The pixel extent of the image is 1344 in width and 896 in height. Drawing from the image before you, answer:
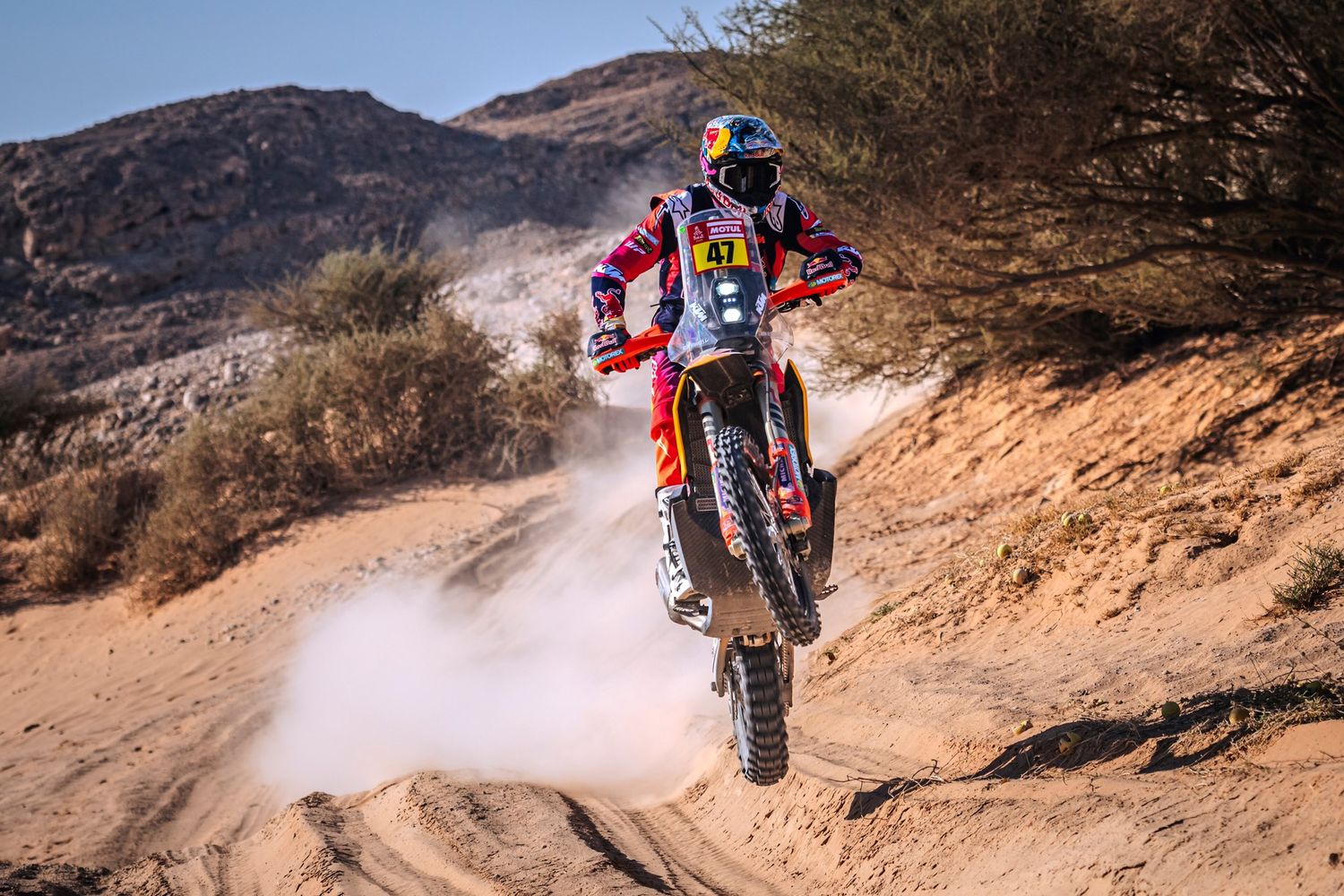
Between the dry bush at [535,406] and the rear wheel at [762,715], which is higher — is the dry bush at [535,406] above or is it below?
above

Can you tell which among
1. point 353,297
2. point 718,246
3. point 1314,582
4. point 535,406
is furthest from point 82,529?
point 1314,582

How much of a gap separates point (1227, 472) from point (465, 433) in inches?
416

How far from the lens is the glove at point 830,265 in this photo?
4887 mm

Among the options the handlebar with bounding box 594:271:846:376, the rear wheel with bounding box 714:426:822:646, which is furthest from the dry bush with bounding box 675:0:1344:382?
the rear wheel with bounding box 714:426:822:646

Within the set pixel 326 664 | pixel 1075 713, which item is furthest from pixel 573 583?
pixel 1075 713

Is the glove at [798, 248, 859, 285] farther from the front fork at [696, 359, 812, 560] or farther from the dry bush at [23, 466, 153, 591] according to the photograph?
the dry bush at [23, 466, 153, 591]

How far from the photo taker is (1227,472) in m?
6.70

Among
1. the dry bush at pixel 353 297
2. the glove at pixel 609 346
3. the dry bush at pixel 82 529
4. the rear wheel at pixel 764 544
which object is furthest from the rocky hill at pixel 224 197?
the rear wheel at pixel 764 544

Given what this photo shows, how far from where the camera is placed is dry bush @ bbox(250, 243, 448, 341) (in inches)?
734

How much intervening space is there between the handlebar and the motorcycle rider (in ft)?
0.11

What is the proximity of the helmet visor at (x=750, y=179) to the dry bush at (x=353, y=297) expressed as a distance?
14.4 metres

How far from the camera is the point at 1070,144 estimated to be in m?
8.82

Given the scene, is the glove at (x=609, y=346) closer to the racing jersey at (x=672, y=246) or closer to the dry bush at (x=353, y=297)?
the racing jersey at (x=672, y=246)

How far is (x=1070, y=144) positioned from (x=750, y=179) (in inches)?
201
